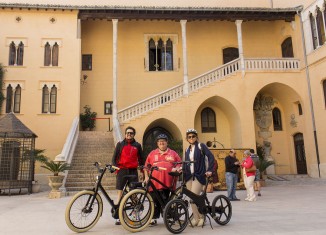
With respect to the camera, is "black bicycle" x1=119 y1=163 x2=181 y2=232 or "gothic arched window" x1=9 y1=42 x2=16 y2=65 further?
"gothic arched window" x1=9 y1=42 x2=16 y2=65

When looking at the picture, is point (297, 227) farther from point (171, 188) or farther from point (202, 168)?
point (171, 188)

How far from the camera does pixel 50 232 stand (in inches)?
225

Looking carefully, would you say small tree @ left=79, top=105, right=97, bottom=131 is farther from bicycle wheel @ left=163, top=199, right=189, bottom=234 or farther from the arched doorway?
bicycle wheel @ left=163, top=199, right=189, bottom=234

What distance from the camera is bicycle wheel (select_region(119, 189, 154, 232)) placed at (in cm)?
556

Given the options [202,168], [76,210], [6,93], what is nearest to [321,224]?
[202,168]

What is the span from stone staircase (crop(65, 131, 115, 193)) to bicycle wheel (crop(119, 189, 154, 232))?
25.0 feet

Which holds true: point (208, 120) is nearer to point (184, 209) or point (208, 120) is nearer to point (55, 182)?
point (55, 182)

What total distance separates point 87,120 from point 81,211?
15160 mm

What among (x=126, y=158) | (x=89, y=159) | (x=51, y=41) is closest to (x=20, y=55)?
(x=51, y=41)

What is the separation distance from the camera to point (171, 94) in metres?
19.1

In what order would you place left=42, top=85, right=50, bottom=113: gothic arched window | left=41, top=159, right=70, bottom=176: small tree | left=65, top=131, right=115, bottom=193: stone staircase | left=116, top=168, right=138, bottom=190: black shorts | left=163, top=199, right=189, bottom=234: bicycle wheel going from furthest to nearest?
left=42, top=85, right=50, bottom=113: gothic arched window
left=65, top=131, right=115, bottom=193: stone staircase
left=41, top=159, right=70, bottom=176: small tree
left=116, top=168, right=138, bottom=190: black shorts
left=163, top=199, right=189, bottom=234: bicycle wheel

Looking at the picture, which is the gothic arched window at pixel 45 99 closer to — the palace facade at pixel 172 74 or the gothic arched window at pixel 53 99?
the palace facade at pixel 172 74

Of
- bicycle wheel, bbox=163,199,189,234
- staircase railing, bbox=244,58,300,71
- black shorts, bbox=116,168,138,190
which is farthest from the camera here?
staircase railing, bbox=244,58,300,71

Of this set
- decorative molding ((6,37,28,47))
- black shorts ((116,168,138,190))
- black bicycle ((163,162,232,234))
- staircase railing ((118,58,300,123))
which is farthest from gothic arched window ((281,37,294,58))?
black shorts ((116,168,138,190))
